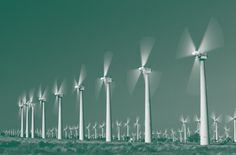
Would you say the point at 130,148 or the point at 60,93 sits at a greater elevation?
the point at 60,93

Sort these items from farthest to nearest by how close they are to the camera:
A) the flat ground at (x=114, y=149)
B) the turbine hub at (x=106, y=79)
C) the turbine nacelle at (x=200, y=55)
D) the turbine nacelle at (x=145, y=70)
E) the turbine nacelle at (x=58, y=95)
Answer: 1. the turbine nacelle at (x=58, y=95)
2. the turbine hub at (x=106, y=79)
3. the turbine nacelle at (x=145, y=70)
4. the turbine nacelle at (x=200, y=55)
5. the flat ground at (x=114, y=149)

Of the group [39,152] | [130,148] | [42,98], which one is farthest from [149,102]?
[42,98]

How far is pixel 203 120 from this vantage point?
3935 inches

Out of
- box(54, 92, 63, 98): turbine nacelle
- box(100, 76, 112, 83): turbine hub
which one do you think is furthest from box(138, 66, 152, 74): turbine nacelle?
box(54, 92, 63, 98): turbine nacelle

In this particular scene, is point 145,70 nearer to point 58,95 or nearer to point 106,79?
point 106,79

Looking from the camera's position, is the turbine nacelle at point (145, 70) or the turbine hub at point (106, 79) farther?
the turbine hub at point (106, 79)

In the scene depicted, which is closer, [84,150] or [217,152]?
[217,152]

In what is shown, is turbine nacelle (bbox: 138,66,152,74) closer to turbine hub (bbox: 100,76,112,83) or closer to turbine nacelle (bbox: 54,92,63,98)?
turbine hub (bbox: 100,76,112,83)

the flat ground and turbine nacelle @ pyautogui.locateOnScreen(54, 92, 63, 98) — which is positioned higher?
turbine nacelle @ pyautogui.locateOnScreen(54, 92, 63, 98)

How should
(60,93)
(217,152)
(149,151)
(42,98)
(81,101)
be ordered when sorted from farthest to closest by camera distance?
(42,98)
(60,93)
(81,101)
(149,151)
(217,152)

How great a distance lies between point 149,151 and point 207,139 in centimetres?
1157

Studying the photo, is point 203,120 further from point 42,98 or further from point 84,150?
point 42,98

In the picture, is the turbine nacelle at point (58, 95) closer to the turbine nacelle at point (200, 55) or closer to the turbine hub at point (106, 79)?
the turbine hub at point (106, 79)

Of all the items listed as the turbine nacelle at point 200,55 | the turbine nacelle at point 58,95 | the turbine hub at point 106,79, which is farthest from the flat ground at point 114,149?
the turbine nacelle at point 58,95
